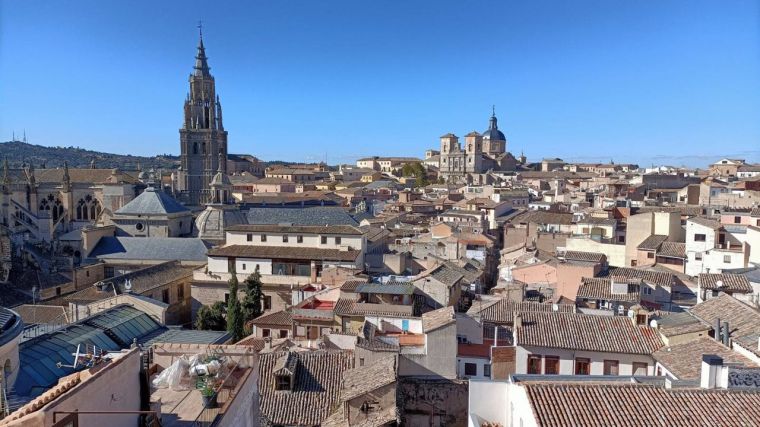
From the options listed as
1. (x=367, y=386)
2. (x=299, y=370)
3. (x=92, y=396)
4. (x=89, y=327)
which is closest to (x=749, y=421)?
(x=367, y=386)

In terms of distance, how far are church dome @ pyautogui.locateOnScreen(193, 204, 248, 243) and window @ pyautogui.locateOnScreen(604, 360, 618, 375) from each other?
2864 cm

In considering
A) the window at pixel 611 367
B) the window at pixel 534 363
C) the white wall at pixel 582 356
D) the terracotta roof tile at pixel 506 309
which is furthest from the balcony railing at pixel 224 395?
the terracotta roof tile at pixel 506 309

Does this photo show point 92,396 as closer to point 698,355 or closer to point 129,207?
point 698,355

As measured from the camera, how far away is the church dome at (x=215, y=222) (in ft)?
131

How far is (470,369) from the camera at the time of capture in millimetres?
17750

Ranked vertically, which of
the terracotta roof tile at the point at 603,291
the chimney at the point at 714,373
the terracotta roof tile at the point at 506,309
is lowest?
the terracotta roof tile at the point at 506,309

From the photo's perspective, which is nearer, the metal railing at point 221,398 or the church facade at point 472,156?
the metal railing at point 221,398

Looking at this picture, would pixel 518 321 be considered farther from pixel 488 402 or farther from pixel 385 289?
pixel 385 289

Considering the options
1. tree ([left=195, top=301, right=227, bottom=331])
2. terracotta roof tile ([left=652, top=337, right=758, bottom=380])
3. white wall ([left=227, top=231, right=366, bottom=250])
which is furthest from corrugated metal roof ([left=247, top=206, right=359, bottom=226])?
terracotta roof tile ([left=652, top=337, right=758, bottom=380])

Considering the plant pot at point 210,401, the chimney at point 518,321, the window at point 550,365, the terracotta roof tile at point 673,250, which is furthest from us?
the terracotta roof tile at point 673,250

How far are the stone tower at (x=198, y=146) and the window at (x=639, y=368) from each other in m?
53.8

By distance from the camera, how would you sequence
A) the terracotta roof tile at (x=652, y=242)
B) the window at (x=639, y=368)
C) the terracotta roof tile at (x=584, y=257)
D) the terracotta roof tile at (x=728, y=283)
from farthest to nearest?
1. the terracotta roof tile at (x=652, y=242)
2. the terracotta roof tile at (x=584, y=257)
3. the terracotta roof tile at (x=728, y=283)
4. the window at (x=639, y=368)

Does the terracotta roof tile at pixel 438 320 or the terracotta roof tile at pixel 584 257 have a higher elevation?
the terracotta roof tile at pixel 584 257

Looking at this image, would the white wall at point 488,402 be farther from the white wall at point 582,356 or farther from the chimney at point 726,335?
the chimney at point 726,335
